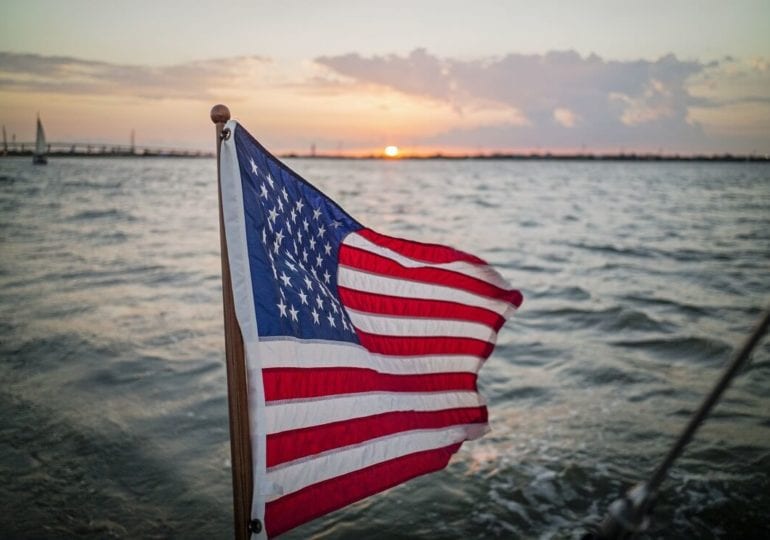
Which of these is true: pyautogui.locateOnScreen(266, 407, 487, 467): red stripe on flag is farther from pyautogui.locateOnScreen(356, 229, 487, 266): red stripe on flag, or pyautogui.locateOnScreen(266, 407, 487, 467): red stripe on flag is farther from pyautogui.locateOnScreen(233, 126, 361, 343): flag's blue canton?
pyautogui.locateOnScreen(356, 229, 487, 266): red stripe on flag

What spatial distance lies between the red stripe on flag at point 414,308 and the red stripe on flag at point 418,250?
13.2 inches

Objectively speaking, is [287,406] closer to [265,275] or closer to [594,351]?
[265,275]

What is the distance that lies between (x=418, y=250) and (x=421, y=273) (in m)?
0.18

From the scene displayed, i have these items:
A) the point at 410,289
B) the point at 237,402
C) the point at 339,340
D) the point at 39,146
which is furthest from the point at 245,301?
the point at 39,146

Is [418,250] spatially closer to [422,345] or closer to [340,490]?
[422,345]

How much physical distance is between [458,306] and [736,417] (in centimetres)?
533

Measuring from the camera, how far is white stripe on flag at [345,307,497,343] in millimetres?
3680

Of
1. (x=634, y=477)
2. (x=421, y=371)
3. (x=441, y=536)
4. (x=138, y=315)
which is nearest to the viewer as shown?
(x=421, y=371)

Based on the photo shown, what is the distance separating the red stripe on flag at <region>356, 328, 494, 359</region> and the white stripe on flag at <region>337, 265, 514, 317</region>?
0.30 metres

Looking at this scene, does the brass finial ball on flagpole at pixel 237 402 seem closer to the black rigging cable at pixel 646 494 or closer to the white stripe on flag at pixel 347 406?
the white stripe on flag at pixel 347 406

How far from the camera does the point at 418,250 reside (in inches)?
161

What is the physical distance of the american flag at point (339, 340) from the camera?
2791mm

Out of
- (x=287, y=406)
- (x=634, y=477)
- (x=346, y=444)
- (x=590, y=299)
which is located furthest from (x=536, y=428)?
(x=590, y=299)

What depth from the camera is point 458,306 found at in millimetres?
4250
